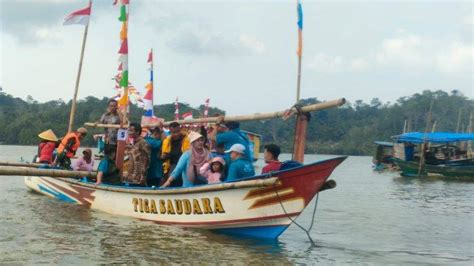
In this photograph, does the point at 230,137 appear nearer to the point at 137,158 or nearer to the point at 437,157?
the point at 137,158

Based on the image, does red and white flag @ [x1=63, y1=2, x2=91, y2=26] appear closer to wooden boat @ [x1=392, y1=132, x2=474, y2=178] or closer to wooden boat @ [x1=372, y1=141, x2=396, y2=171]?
wooden boat @ [x1=392, y1=132, x2=474, y2=178]

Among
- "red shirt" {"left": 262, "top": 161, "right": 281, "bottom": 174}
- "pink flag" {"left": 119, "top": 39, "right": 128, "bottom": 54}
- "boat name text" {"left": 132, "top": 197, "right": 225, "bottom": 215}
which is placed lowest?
"boat name text" {"left": 132, "top": 197, "right": 225, "bottom": 215}

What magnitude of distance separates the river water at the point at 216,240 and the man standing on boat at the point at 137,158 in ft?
2.55

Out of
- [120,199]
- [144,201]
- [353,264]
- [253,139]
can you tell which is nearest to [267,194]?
[353,264]

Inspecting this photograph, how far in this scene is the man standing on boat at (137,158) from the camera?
11172mm

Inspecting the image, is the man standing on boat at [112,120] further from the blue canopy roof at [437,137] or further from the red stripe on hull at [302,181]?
the blue canopy roof at [437,137]

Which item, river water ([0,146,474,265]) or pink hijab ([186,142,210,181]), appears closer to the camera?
river water ([0,146,474,265])

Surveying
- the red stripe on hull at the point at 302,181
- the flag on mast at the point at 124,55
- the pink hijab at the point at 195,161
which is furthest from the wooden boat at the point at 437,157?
the red stripe on hull at the point at 302,181

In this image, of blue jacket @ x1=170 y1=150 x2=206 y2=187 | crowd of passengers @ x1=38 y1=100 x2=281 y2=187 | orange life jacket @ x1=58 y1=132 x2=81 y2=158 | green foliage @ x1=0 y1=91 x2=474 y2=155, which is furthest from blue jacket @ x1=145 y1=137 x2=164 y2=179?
green foliage @ x1=0 y1=91 x2=474 y2=155

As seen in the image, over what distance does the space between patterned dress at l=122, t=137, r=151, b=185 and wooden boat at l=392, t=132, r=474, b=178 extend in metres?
23.9

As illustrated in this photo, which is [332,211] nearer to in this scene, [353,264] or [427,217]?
[427,217]

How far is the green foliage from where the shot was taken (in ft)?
221

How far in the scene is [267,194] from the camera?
9164mm

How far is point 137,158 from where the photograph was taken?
11.4 m
